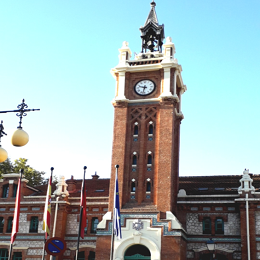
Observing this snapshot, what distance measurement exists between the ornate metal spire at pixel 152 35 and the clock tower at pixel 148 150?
113 millimetres

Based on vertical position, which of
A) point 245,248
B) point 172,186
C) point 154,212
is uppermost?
point 172,186

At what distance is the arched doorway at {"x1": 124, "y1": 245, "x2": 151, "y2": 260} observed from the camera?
3747cm

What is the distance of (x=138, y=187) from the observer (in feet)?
131

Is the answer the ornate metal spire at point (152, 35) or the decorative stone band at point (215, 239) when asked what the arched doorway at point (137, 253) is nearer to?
the decorative stone band at point (215, 239)

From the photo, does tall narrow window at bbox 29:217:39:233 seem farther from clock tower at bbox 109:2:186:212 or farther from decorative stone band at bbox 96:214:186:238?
clock tower at bbox 109:2:186:212

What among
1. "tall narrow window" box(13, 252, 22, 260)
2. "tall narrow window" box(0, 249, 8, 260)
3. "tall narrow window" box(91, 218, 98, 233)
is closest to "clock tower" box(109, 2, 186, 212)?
"tall narrow window" box(91, 218, 98, 233)

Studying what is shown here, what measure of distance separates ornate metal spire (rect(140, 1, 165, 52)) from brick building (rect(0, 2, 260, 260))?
101mm

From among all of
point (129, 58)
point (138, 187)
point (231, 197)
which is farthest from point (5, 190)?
point (231, 197)

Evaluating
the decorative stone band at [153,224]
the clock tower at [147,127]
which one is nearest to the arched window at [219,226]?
the decorative stone band at [153,224]

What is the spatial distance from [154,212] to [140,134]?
7.34 meters

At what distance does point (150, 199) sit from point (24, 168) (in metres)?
19.8

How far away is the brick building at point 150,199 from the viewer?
38000 mm

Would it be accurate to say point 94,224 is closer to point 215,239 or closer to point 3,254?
point 3,254

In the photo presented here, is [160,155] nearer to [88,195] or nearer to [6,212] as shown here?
[88,195]
